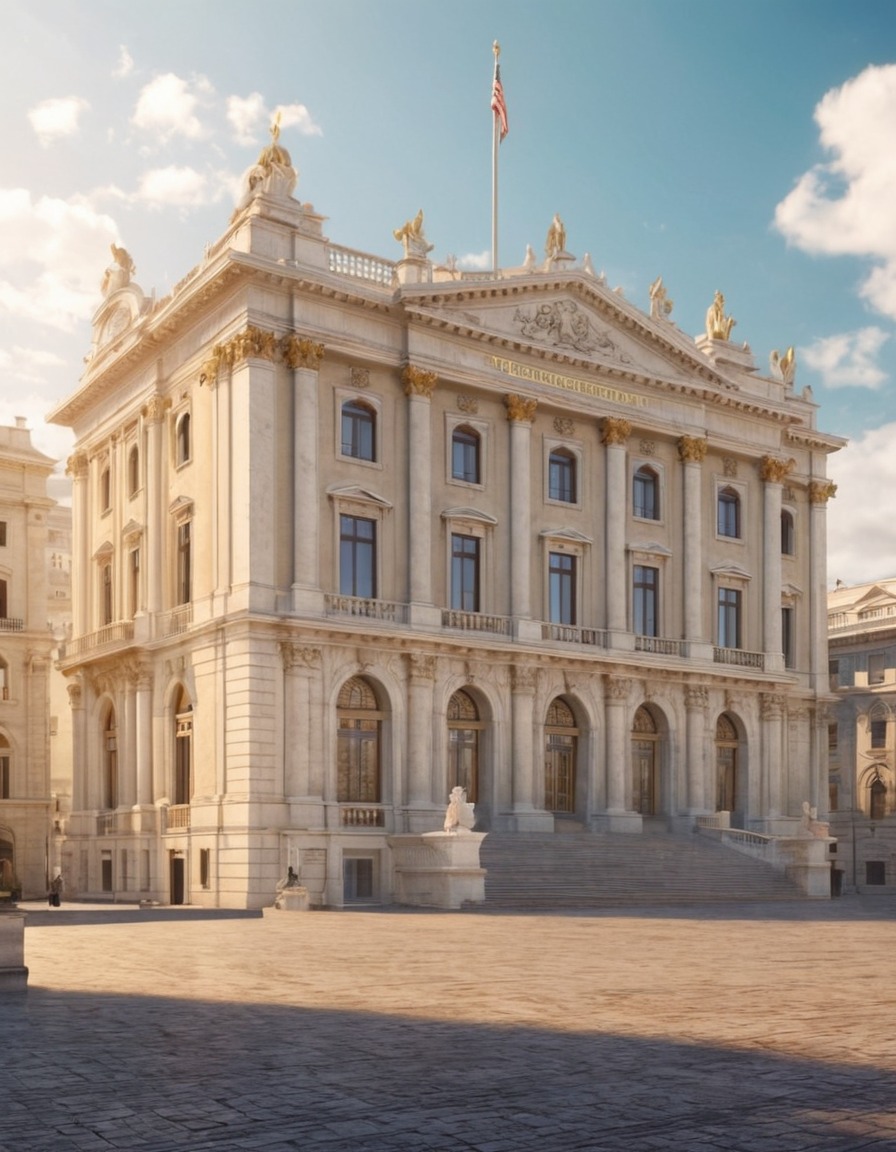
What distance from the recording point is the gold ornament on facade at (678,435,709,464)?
51.2m

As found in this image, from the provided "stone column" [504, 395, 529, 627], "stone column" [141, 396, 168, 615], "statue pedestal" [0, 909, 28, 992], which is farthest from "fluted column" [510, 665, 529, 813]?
"statue pedestal" [0, 909, 28, 992]

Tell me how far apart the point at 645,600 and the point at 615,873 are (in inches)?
474

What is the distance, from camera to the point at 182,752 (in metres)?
44.5

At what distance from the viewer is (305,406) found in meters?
41.5

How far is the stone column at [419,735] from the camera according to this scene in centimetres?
4259

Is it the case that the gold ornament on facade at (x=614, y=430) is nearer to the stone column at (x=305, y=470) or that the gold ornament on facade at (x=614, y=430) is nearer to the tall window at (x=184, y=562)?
the stone column at (x=305, y=470)

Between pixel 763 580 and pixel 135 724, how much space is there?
2346 centimetres

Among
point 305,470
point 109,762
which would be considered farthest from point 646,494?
point 109,762

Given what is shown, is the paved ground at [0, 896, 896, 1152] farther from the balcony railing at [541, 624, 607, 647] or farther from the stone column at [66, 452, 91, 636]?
the stone column at [66, 452, 91, 636]

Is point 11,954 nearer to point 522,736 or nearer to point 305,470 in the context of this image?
point 305,470

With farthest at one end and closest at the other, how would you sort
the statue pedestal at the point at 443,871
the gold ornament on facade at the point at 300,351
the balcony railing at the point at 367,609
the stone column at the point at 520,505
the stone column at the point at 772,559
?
the stone column at the point at 772,559
the stone column at the point at 520,505
the balcony railing at the point at 367,609
the gold ornament on facade at the point at 300,351
the statue pedestal at the point at 443,871

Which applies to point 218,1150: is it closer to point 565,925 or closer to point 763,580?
point 565,925

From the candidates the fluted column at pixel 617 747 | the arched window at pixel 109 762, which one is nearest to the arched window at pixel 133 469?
the arched window at pixel 109 762

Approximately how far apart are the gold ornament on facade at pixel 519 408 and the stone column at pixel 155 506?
11019 mm
